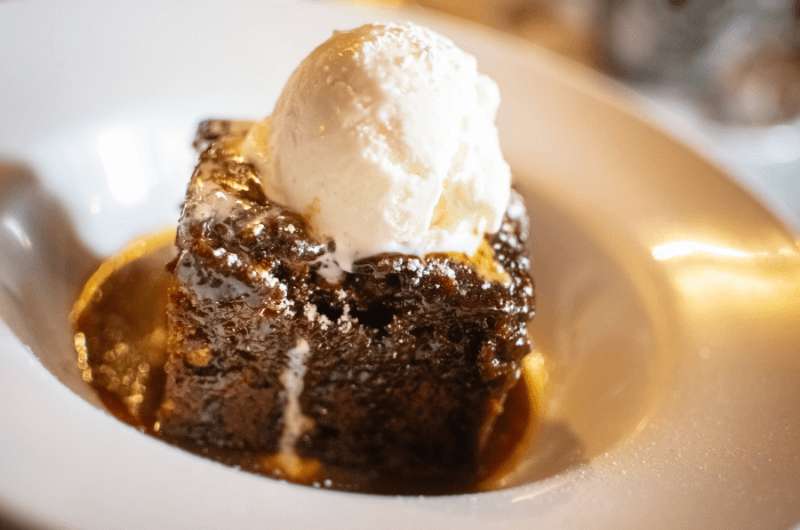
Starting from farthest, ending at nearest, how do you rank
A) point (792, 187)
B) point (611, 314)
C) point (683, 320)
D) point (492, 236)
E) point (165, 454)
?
point (792, 187), point (611, 314), point (683, 320), point (492, 236), point (165, 454)

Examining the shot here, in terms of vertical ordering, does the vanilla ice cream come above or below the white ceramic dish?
above

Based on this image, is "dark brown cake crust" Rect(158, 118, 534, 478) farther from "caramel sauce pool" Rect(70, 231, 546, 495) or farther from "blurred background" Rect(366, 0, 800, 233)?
"blurred background" Rect(366, 0, 800, 233)

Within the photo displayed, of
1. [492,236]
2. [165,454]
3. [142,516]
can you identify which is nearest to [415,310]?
[492,236]

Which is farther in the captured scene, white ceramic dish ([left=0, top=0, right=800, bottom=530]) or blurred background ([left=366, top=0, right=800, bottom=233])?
blurred background ([left=366, top=0, right=800, bottom=233])

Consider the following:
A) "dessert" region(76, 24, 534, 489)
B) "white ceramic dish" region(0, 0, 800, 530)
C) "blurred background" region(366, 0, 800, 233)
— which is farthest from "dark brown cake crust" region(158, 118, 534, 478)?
"blurred background" region(366, 0, 800, 233)

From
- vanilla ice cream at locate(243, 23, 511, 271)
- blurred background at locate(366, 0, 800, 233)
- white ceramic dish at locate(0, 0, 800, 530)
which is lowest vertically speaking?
blurred background at locate(366, 0, 800, 233)

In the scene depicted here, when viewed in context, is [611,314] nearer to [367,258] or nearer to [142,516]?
[367,258]

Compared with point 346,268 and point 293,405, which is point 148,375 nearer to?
point 293,405
